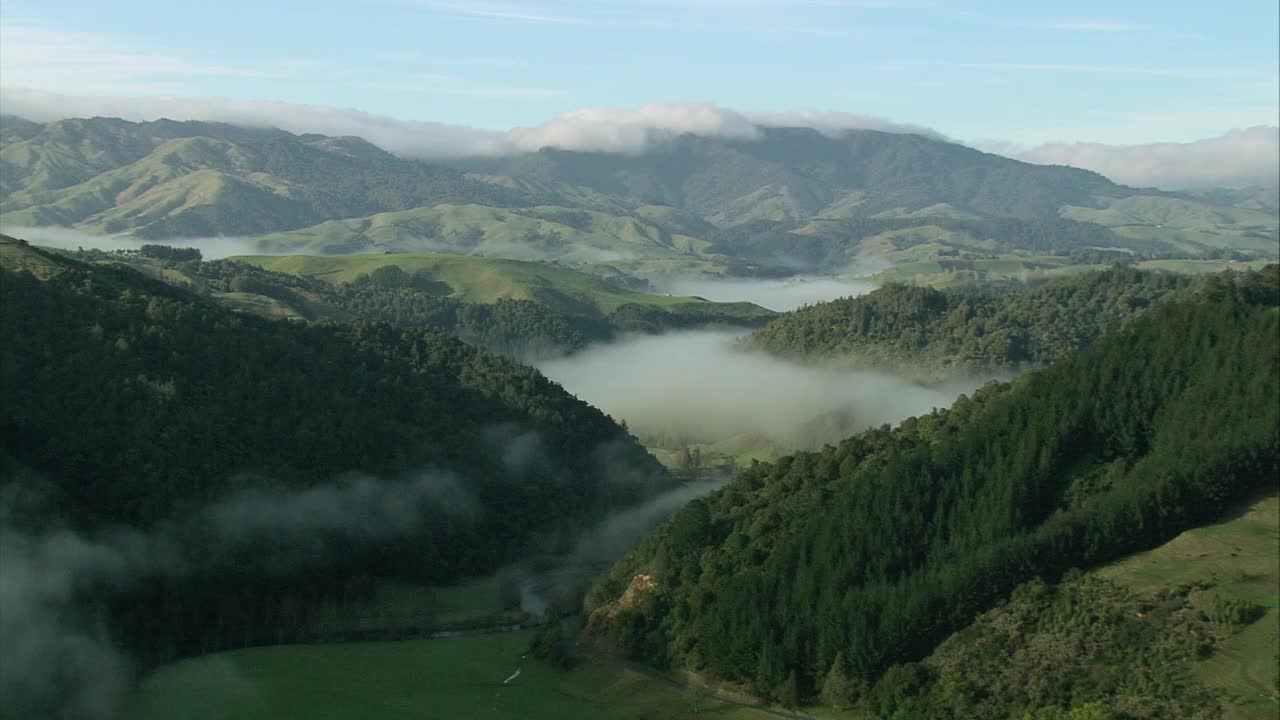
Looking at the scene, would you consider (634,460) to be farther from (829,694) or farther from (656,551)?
(829,694)

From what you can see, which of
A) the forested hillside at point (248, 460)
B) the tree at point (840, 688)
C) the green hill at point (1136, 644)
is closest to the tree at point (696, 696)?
the tree at point (840, 688)

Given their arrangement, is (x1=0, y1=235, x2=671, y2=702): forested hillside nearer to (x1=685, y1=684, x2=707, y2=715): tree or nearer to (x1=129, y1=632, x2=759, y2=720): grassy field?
(x1=129, y1=632, x2=759, y2=720): grassy field

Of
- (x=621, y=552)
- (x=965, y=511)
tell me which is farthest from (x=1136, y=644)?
(x=621, y=552)

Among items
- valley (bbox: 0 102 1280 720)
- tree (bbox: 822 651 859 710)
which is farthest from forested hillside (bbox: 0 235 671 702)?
tree (bbox: 822 651 859 710)

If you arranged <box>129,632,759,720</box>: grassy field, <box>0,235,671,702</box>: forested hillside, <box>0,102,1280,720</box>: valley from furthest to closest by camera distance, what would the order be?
<box>0,235,671,702</box>: forested hillside < <box>129,632,759,720</box>: grassy field < <box>0,102,1280,720</box>: valley

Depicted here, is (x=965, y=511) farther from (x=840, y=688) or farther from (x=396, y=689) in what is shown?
(x=396, y=689)
